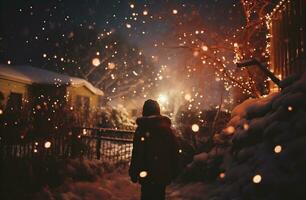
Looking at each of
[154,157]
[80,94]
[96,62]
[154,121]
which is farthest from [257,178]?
[96,62]

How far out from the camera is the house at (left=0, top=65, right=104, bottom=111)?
22250 mm

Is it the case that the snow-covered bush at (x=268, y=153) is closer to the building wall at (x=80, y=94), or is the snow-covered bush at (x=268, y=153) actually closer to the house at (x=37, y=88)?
the house at (x=37, y=88)

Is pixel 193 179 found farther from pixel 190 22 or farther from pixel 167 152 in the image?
pixel 190 22

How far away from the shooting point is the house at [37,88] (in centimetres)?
2225

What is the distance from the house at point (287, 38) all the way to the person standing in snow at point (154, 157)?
578 centimetres

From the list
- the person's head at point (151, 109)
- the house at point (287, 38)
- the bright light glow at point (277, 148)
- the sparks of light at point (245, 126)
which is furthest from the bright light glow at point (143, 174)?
the house at point (287, 38)

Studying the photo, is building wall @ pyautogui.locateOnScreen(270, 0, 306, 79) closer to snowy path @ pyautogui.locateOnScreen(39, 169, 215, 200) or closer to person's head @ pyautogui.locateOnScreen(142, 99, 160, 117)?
snowy path @ pyautogui.locateOnScreen(39, 169, 215, 200)

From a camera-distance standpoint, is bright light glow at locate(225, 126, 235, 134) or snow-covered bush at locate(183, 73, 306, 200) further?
bright light glow at locate(225, 126, 235, 134)

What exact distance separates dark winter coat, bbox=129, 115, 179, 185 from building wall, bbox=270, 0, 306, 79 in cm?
597

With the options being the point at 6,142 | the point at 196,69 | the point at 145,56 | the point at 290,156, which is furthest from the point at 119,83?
the point at 290,156

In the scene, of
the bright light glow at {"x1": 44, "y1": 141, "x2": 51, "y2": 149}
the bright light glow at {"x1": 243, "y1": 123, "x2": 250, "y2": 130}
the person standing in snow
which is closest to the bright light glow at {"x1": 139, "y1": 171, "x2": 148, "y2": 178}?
the person standing in snow

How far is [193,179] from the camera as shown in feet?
32.3

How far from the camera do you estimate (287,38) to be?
36.8 feet

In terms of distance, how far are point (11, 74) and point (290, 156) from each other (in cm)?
1988
